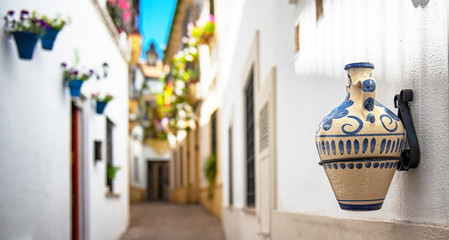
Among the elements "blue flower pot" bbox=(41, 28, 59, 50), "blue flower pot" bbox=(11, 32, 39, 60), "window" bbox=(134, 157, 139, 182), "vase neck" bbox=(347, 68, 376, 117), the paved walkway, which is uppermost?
"blue flower pot" bbox=(41, 28, 59, 50)

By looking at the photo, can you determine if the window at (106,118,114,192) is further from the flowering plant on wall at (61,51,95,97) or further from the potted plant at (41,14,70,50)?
the potted plant at (41,14,70,50)

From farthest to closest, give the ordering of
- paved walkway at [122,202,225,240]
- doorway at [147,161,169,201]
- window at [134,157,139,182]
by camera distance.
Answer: doorway at [147,161,169,201]
window at [134,157,139,182]
paved walkway at [122,202,225,240]

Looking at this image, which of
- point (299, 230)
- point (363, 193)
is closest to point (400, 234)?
point (363, 193)

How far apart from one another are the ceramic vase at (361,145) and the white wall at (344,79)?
0.11 m

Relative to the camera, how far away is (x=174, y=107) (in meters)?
17.9

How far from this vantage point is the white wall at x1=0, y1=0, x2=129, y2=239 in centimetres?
443

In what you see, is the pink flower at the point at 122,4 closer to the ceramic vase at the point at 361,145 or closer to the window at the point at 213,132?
the window at the point at 213,132

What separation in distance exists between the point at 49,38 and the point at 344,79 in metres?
3.13

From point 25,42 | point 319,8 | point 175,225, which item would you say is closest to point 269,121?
point 319,8

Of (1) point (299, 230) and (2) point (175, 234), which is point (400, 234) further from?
(2) point (175, 234)

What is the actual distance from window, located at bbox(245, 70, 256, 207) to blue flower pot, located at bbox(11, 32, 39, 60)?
113 inches

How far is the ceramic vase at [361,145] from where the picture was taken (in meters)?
1.79

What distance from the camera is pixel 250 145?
7.15 m

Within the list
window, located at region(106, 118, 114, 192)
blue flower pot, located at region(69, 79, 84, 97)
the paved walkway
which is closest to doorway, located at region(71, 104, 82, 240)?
blue flower pot, located at region(69, 79, 84, 97)
